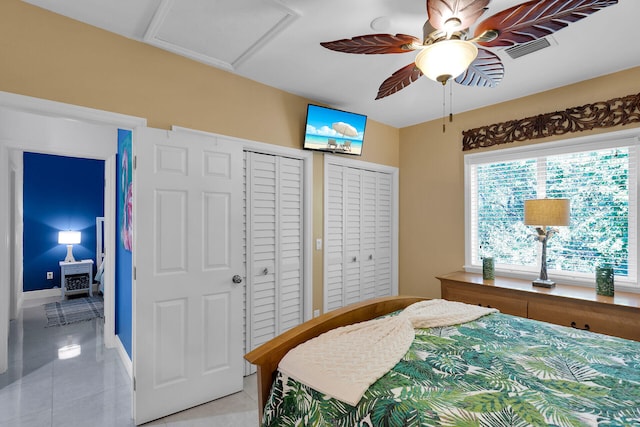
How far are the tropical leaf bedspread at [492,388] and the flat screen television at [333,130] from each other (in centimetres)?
213

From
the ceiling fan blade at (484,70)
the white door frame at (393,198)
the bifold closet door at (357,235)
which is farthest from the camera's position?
the bifold closet door at (357,235)

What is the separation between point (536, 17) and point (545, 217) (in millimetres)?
1846

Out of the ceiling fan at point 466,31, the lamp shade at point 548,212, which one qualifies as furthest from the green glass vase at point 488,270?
the ceiling fan at point 466,31

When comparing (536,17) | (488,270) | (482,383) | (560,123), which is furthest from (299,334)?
(560,123)

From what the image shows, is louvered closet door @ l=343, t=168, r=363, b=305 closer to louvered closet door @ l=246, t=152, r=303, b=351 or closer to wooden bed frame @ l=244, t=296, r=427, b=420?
louvered closet door @ l=246, t=152, r=303, b=351

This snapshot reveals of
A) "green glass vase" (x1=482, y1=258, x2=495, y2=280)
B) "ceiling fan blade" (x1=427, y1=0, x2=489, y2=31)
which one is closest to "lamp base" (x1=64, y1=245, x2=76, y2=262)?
"green glass vase" (x1=482, y1=258, x2=495, y2=280)

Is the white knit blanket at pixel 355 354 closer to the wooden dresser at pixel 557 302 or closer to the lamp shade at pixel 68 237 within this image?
the wooden dresser at pixel 557 302

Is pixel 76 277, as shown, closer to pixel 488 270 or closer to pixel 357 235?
pixel 357 235

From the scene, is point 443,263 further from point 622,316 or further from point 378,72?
point 378,72

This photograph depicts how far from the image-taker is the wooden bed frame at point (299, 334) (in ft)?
4.79

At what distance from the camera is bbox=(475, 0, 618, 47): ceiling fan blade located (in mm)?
1241

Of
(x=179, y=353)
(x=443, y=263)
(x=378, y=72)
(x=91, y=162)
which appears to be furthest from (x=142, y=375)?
(x=91, y=162)

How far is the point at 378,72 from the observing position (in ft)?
8.54

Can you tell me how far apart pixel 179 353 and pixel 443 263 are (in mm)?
2884
